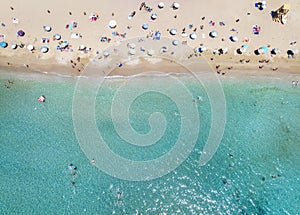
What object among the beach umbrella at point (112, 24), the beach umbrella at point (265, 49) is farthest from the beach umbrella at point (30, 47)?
the beach umbrella at point (265, 49)

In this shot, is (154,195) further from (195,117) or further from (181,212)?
(195,117)

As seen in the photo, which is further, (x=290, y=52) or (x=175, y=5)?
(x=175, y=5)

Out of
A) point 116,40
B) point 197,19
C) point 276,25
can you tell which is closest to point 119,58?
point 116,40

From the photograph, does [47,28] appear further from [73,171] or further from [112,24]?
[73,171]

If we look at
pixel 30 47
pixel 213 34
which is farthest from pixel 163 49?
pixel 30 47

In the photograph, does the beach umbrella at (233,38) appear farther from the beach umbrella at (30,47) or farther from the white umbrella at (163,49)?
the beach umbrella at (30,47)

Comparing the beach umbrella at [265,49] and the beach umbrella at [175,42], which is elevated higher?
the beach umbrella at [265,49]
